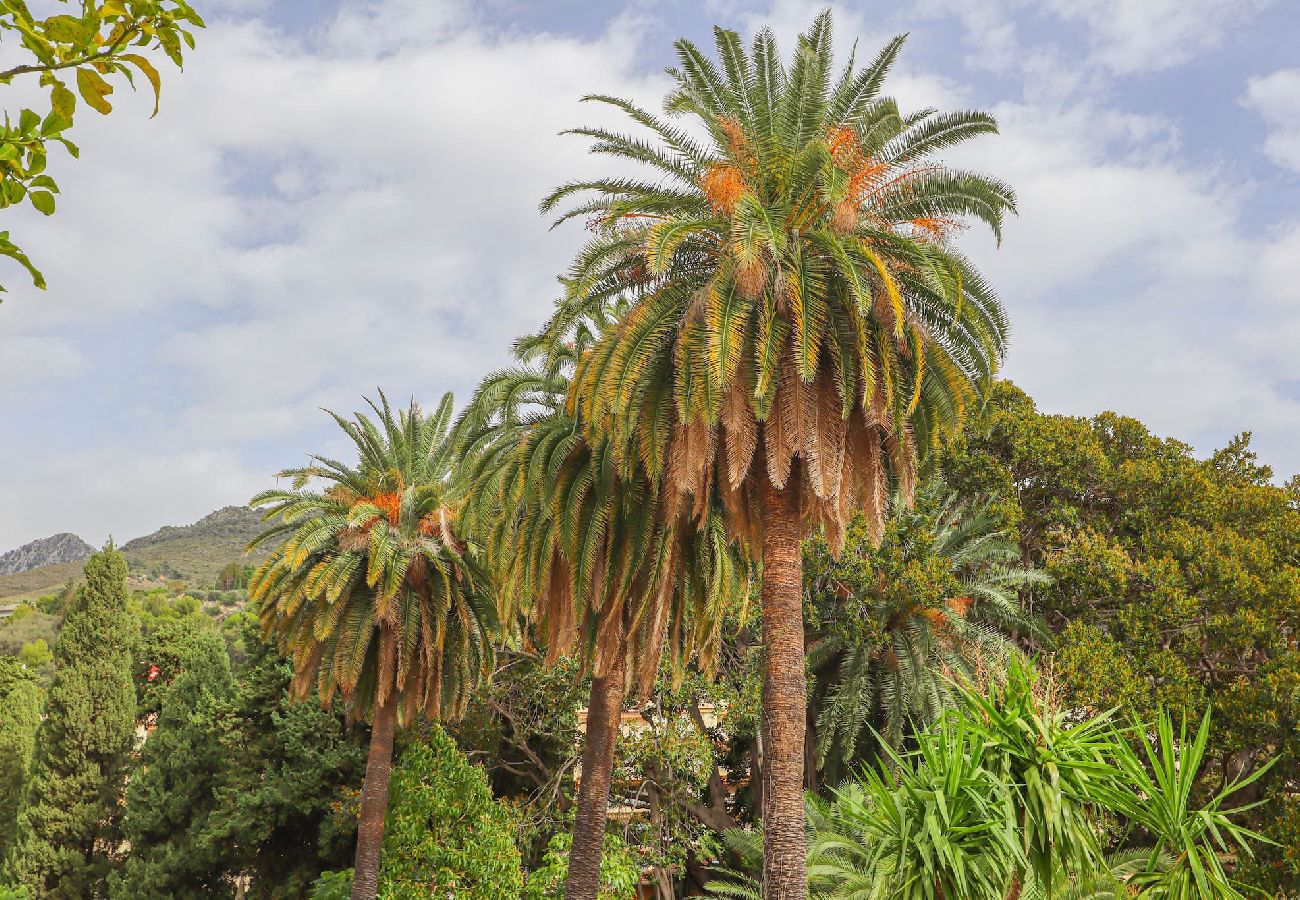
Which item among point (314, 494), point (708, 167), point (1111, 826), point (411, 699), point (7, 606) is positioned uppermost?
point (7, 606)

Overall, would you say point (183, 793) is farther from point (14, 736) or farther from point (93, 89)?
point (93, 89)

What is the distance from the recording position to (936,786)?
10.9m

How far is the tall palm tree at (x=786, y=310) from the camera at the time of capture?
37.2ft

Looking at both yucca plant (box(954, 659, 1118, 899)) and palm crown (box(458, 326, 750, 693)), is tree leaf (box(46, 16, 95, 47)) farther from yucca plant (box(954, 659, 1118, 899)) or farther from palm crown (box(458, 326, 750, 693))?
palm crown (box(458, 326, 750, 693))

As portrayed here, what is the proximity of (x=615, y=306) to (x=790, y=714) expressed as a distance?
7.54m

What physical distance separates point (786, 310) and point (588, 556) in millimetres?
4990

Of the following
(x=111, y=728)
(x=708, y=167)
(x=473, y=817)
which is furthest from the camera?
(x=111, y=728)

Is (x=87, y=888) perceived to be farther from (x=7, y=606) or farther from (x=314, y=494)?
(x=7, y=606)

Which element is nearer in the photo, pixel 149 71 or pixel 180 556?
pixel 149 71

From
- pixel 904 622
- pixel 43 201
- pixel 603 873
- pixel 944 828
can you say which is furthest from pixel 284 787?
pixel 43 201

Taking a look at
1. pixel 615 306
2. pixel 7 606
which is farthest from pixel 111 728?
pixel 7 606

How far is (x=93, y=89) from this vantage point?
7.21 feet

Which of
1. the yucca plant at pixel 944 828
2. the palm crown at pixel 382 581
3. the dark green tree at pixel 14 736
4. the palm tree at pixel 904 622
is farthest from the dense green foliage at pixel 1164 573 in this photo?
the dark green tree at pixel 14 736

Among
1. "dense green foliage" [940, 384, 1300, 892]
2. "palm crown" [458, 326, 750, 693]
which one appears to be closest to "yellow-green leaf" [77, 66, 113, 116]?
"palm crown" [458, 326, 750, 693]
